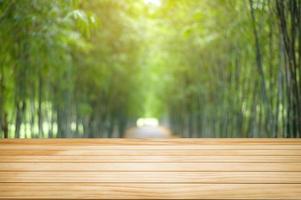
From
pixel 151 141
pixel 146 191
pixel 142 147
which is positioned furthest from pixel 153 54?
pixel 146 191

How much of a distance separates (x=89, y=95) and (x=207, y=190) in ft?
23.1

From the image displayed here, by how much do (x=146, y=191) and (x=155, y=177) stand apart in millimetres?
160

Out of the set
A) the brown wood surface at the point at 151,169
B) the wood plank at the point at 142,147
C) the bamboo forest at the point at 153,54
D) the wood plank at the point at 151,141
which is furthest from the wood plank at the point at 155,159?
the bamboo forest at the point at 153,54

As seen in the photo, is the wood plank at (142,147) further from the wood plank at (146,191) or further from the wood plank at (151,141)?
the wood plank at (146,191)

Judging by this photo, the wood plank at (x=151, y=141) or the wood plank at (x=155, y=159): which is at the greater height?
the wood plank at (x=151, y=141)

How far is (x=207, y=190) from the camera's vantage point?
161 centimetres

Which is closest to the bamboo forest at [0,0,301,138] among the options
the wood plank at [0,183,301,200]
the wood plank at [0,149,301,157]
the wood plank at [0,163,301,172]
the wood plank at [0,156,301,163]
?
the wood plank at [0,149,301,157]

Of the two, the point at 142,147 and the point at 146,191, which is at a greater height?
the point at 142,147

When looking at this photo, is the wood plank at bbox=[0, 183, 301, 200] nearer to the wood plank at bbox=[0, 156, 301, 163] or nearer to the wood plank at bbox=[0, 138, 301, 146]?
the wood plank at bbox=[0, 156, 301, 163]

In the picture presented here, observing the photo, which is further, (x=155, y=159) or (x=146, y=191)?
(x=155, y=159)

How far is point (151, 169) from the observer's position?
73.3 inches

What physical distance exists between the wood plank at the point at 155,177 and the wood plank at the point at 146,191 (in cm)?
4

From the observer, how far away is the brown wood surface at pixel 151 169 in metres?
1.59

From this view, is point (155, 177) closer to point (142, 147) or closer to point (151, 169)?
point (151, 169)
